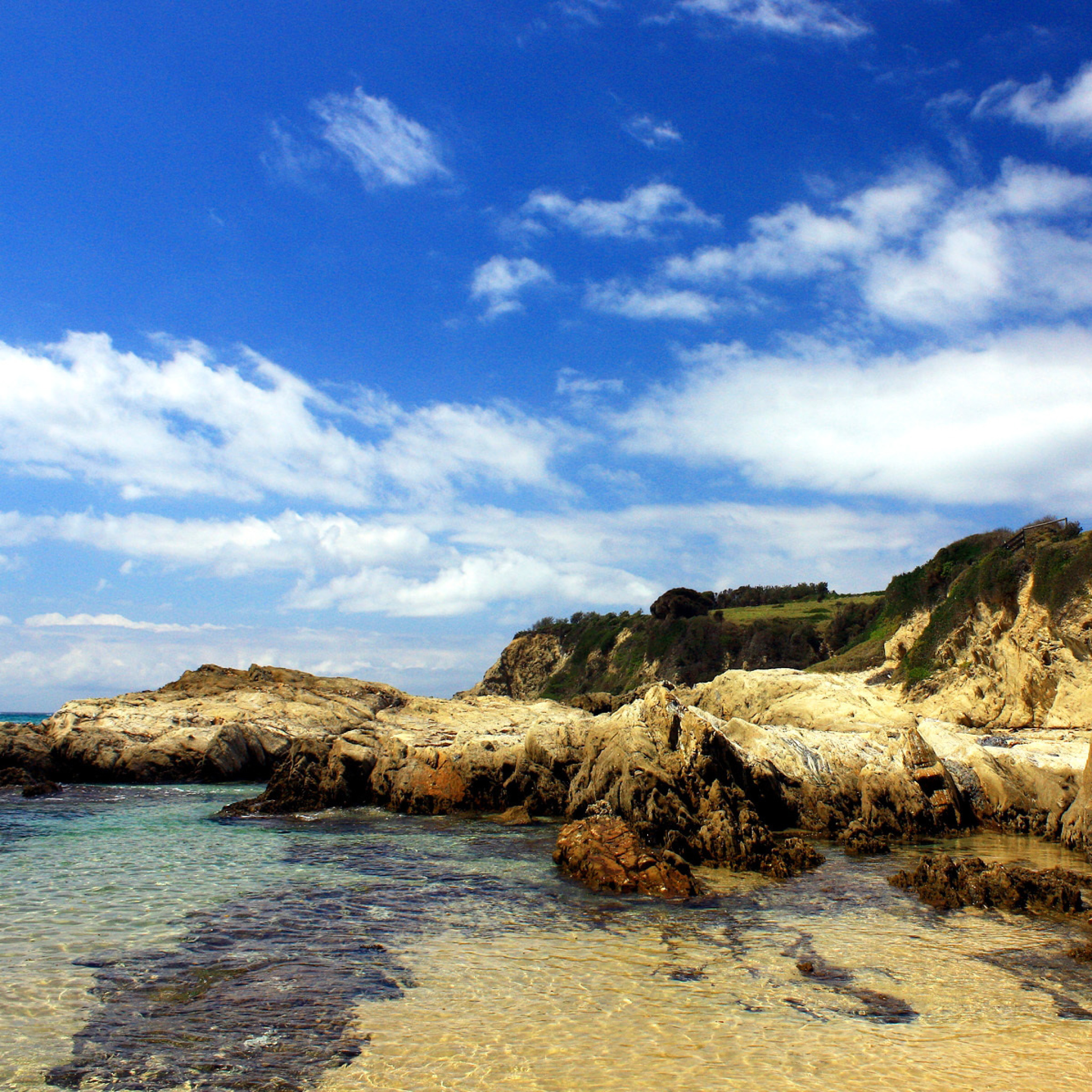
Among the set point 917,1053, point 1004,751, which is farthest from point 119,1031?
point 1004,751

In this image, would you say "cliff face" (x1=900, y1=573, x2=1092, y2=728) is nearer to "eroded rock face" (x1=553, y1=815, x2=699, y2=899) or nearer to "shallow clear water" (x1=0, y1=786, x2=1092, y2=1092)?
"shallow clear water" (x1=0, y1=786, x2=1092, y2=1092)

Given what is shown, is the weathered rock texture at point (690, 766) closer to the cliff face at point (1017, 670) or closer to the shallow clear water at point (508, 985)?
the cliff face at point (1017, 670)

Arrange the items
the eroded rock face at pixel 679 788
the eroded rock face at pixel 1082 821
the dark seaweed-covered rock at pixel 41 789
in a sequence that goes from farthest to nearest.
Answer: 1. the dark seaweed-covered rock at pixel 41 789
2. the eroded rock face at pixel 1082 821
3. the eroded rock face at pixel 679 788

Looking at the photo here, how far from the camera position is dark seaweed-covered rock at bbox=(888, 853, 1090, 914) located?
11.1 m

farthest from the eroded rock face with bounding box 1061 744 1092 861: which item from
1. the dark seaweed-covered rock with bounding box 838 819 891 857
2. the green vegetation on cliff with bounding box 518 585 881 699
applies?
the green vegetation on cliff with bounding box 518 585 881 699

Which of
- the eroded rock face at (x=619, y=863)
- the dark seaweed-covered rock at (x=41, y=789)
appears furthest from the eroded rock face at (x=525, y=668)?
the eroded rock face at (x=619, y=863)

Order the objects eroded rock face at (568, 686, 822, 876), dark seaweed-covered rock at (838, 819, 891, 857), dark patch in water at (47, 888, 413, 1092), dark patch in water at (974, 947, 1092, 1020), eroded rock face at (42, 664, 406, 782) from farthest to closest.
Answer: eroded rock face at (42, 664, 406, 782), dark seaweed-covered rock at (838, 819, 891, 857), eroded rock face at (568, 686, 822, 876), dark patch in water at (974, 947, 1092, 1020), dark patch in water at (47, 888, 413, 1092)

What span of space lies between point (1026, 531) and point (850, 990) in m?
29.8

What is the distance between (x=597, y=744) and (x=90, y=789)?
19.4 m

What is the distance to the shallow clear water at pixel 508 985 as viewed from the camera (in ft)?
19.5

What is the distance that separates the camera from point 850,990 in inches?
303

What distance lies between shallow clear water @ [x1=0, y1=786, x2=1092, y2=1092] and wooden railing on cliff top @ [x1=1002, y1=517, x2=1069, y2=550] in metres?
23.5

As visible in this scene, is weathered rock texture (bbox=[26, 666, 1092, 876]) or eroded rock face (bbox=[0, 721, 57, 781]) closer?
weathered rock texture (bbox=[26, 666, 1092, 876])

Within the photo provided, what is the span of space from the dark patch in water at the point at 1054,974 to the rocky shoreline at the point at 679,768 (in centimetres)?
446
